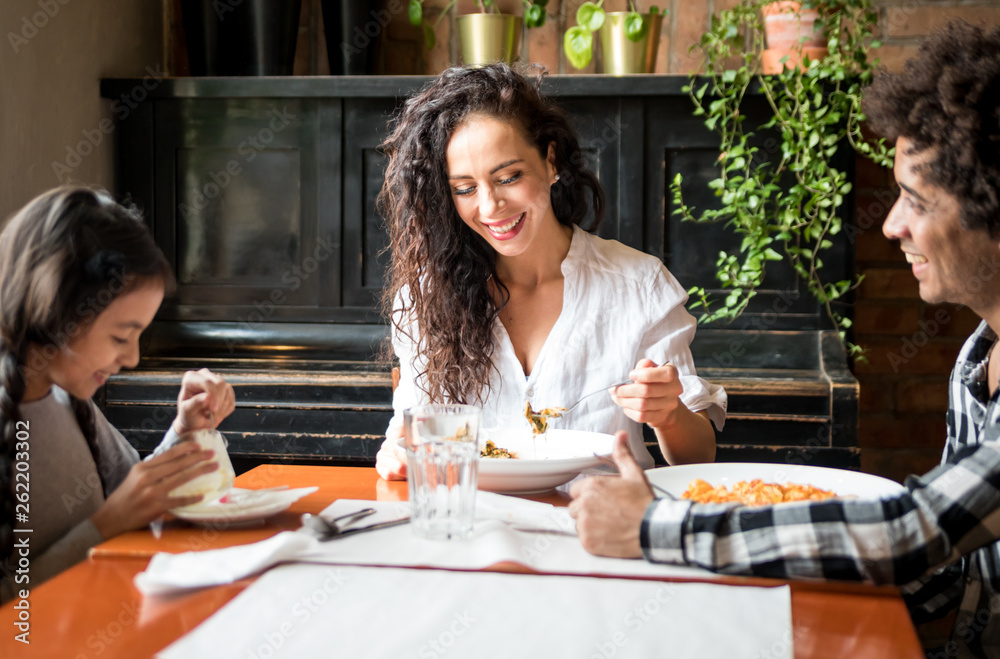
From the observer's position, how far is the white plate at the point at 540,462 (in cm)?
110

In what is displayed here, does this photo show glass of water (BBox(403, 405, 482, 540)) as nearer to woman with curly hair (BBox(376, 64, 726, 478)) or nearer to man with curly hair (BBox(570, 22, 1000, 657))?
man with curly hair (BBox(570, 22, 1000, 657))

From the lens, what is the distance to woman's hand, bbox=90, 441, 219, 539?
99cm

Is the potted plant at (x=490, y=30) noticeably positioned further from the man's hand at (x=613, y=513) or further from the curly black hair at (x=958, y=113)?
the man's hand at (x=613, y=513)

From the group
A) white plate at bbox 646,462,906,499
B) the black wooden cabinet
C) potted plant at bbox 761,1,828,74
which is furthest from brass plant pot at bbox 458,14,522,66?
white plate at bbox 646,462,906,499

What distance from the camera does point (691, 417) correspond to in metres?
1.50

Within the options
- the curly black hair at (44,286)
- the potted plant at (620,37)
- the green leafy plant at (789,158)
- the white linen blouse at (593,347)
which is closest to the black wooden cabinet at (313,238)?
A: the green leafy plant at (789,158)

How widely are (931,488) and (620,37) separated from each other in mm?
1917

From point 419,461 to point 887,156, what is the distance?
1873mm

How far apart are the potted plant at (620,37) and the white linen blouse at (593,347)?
97 cm

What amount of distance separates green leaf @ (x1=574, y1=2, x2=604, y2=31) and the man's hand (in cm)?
189

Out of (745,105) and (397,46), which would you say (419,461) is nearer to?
(745,105)

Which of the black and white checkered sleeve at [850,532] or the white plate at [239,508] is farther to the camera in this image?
the white plate at [239,508]

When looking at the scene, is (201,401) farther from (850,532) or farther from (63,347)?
(850,532)

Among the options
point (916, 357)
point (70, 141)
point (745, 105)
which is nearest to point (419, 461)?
point (745, 105)
